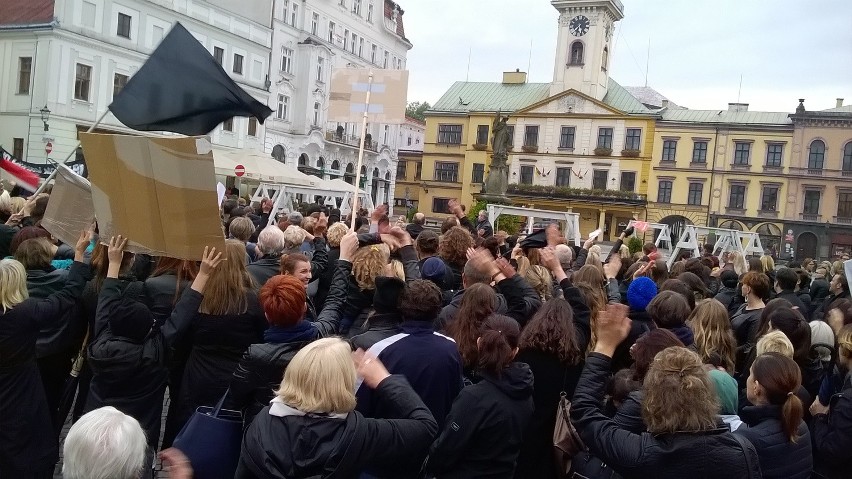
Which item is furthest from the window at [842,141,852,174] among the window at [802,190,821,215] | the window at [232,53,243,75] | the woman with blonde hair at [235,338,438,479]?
the woman with blonde hair at [235,338,438,479]

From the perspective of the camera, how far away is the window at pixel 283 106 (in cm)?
4825

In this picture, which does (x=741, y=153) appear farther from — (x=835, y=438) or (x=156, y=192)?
(x=156, y=192)

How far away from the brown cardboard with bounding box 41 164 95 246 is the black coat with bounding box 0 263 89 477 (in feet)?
4.51

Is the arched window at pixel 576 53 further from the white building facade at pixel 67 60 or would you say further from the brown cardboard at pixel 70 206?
the brown cardboard at pixel 70 206

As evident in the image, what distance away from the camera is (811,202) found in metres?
53.8

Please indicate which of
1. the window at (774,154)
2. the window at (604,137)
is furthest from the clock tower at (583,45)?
the window at (774,154)

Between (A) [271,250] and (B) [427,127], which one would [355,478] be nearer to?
(A) [271,250]

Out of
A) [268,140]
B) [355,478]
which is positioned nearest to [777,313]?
[355,478]

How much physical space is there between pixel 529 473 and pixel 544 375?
0.61 metres

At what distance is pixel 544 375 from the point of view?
445 cm

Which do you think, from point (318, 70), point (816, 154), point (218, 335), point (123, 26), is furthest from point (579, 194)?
point (218, 335)

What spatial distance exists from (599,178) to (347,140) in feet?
66.1

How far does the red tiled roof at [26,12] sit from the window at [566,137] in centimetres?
3790

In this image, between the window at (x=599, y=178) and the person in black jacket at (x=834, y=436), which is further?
the window at (x=599, y=178)
